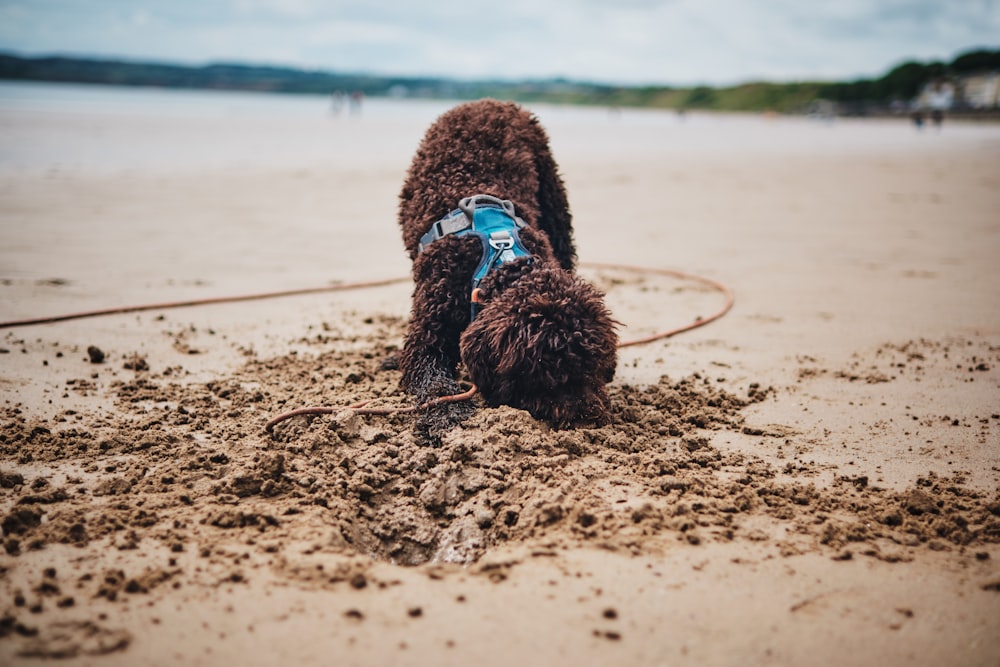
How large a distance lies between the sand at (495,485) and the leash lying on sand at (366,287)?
0.07m

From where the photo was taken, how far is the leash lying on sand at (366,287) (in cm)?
298

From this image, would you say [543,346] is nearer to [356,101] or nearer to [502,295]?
[502,295]

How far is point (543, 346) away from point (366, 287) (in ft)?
10.4

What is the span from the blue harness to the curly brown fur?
0.05 metres

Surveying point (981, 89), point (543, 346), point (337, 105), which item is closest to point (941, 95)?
point (981, 89)

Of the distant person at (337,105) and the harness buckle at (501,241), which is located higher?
the distant person at (337,105)

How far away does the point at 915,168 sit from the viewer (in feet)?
47.4

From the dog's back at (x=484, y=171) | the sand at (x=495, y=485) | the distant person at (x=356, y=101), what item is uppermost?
the distant person at (x=356, y=101)

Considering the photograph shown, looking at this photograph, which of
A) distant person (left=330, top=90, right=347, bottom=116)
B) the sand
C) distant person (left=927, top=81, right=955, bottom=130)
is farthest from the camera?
distant person (left=927, top=81, right=955, bottom=130)

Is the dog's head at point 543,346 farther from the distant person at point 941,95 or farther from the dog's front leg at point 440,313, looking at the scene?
the distant person at point 941,95

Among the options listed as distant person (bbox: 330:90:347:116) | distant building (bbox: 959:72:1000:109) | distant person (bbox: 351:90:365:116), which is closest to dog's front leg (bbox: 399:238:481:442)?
distant person (bbox: 330:90:347:116)

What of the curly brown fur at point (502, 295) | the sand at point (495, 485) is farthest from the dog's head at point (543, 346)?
the sand at point (495, 485)

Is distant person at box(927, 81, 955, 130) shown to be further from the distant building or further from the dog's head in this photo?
the dog's head

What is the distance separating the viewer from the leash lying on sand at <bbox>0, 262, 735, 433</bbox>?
2.98m
